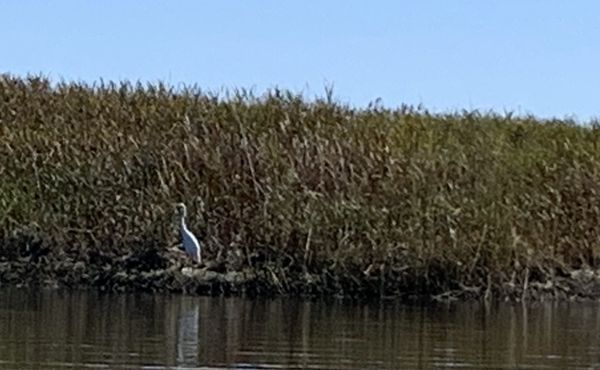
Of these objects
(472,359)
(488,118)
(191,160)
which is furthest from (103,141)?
(472,359)

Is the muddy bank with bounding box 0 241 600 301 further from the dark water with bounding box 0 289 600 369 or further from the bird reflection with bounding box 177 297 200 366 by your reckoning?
the bird reflection with bounding box 177 297 200 366

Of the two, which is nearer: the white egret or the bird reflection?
the bird reflection

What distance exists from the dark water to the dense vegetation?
847mm

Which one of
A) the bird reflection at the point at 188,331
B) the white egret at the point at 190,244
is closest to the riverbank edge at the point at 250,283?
the white egret at the point at 190,244

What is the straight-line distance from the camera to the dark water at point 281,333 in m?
14.7

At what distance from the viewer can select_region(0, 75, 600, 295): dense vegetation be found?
21.8m

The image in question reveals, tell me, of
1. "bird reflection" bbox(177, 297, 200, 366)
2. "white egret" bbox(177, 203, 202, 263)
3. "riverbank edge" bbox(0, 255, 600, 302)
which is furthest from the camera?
"white egret" bbox(177, 203, 202, 263)

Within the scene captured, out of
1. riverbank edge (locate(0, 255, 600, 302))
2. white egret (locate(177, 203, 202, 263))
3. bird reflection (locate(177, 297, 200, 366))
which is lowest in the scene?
bird reflection (locate(177, 297, 200, 366))

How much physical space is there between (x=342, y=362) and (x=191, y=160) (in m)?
10.3

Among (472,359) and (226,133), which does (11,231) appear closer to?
(226,133)

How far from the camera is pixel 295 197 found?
2303 cm

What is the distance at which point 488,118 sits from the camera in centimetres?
2827

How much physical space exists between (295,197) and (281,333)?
6202 mm

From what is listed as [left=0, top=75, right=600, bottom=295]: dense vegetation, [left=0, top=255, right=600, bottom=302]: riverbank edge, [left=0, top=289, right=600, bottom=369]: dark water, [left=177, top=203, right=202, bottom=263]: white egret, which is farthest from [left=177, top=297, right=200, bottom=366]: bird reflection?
[left=0, top=75, right=600, bottom=295]: dense vegetation
